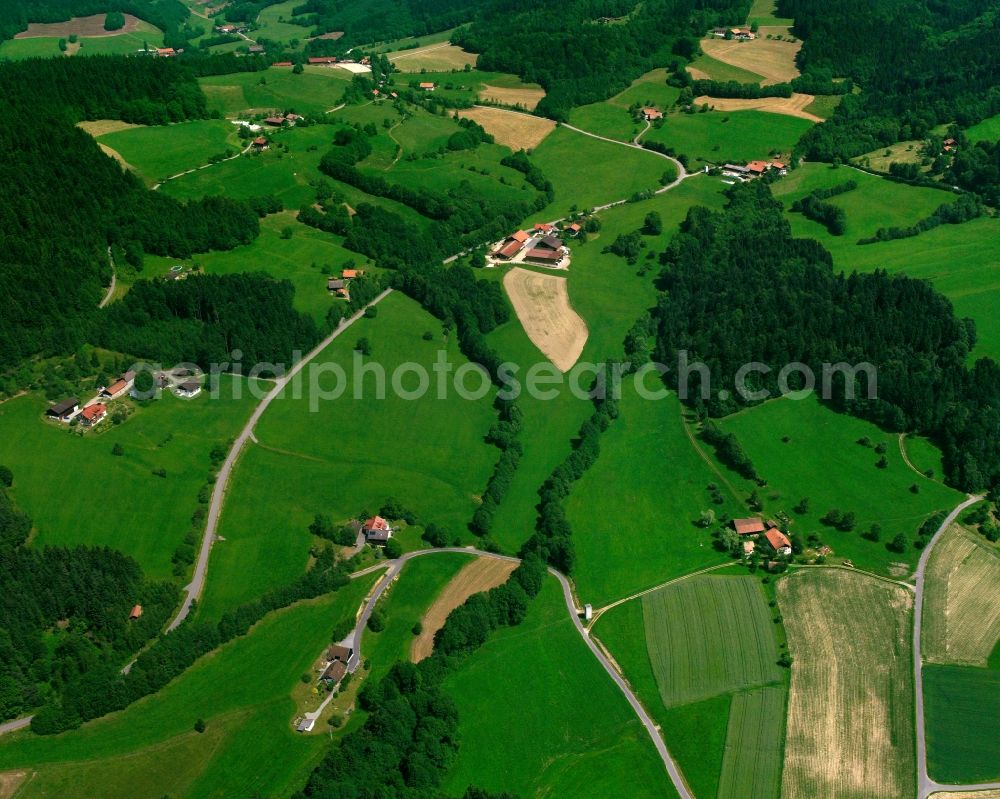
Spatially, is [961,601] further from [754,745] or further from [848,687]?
[754,745]

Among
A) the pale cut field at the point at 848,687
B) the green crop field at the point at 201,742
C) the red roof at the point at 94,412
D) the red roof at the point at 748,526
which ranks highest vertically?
the red roof at the point at 94,412

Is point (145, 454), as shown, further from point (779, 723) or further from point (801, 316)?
point (801, 316)

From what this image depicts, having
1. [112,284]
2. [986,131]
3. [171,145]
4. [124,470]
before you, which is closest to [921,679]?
[124,470]

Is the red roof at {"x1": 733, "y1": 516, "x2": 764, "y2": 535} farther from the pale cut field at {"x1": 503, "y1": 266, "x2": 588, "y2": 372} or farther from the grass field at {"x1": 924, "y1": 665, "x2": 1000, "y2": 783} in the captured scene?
the pale cut field at {"x1": 503, "y1": 266, "x2": 588, "y2": 372}

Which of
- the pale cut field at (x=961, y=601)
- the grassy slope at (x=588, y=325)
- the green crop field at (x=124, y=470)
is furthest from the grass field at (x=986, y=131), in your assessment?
the green crop field at (x=124, y=470)

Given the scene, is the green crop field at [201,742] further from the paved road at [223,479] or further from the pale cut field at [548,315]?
the pale cut field at [548,315]

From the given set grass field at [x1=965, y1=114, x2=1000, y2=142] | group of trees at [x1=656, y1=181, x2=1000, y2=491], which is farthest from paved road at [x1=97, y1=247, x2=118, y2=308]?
grass field at [x1=965, y1=114, x2=1000, y2=142]

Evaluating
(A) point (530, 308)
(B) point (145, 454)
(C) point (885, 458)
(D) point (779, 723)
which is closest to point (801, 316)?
(C) point (885, 458)
